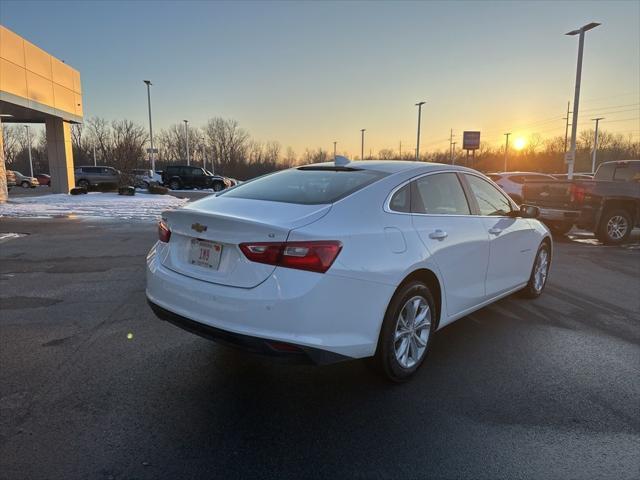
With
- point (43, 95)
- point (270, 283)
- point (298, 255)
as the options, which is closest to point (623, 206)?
point (298, 255)

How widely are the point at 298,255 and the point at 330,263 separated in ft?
0.65

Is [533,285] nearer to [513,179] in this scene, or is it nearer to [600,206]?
[600,206]

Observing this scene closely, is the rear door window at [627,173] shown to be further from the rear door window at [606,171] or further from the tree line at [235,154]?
the tree line at [235,154]

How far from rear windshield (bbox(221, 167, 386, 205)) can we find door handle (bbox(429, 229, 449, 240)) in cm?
60

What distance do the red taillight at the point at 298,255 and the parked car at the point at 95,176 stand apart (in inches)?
1260

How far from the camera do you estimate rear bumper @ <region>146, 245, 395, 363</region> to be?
2652 mm

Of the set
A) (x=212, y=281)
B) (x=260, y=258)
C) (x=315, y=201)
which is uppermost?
(x=315, y=201)

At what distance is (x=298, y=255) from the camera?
8.78ft

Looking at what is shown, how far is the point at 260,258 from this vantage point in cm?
271

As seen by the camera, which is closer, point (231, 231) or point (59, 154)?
point (231, 231)

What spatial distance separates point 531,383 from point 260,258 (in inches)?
91.3

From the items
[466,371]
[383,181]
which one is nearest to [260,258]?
[383,181]

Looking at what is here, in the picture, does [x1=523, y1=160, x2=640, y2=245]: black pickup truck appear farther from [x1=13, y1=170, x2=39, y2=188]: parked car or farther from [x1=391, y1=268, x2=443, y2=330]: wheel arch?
[x1=13, y1=170, x2=39, y2=188]: parked car

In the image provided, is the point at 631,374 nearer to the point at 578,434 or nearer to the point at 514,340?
the point at 514,340
